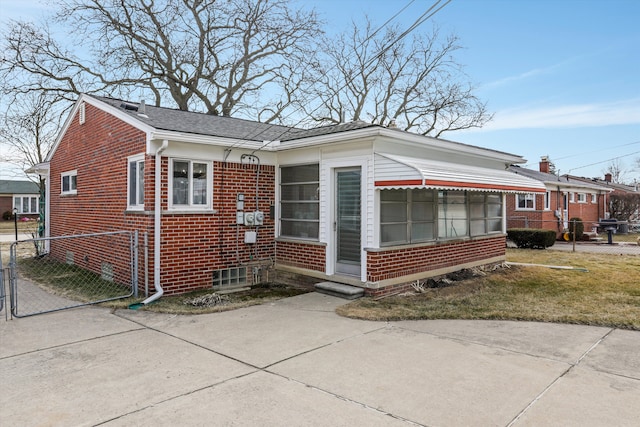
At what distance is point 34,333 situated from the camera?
5.53 m

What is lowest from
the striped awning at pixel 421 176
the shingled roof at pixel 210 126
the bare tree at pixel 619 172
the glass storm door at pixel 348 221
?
the glass storm door at pixel 348 221

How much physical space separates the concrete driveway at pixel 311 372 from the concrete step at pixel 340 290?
1244 millimetres

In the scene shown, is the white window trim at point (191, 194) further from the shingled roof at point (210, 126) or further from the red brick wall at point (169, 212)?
the shingled roof at point (210, 126)

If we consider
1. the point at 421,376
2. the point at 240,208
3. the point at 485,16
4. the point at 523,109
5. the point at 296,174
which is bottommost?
the point at 421,376

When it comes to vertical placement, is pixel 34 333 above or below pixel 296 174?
below

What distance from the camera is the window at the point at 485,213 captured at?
1034cm

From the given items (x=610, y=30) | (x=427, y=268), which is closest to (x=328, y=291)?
(x=427, y=268)

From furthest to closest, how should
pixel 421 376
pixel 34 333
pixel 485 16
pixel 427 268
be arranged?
pixel 485 16 < pixel 427 268 < pixel 34 333 < pixel 421 376

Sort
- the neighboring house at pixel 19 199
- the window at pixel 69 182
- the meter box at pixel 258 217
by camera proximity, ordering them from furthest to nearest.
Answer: the neighboring house at pixel 19 199
the window at pixel 69 182
the meter box at pixel 258 217

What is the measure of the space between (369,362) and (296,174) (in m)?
5.41

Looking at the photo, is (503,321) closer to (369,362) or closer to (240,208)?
(369,362)

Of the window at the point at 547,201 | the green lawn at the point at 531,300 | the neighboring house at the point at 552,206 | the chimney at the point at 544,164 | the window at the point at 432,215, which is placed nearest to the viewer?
the green lawn at the point at 531,300

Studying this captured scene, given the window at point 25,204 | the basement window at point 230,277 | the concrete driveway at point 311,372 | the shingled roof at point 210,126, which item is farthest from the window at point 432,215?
the window at point 25,204

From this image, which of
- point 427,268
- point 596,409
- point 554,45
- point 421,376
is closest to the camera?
point 596,409
